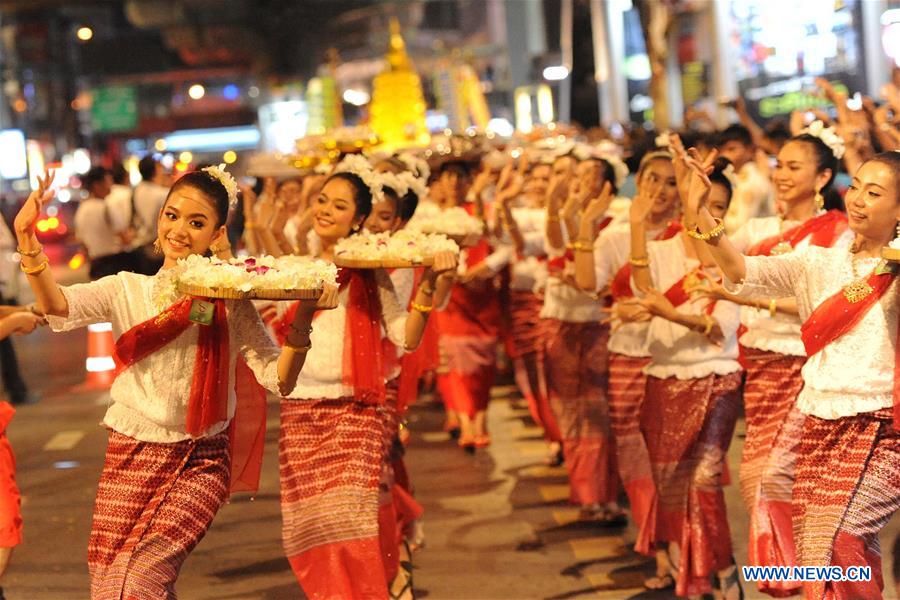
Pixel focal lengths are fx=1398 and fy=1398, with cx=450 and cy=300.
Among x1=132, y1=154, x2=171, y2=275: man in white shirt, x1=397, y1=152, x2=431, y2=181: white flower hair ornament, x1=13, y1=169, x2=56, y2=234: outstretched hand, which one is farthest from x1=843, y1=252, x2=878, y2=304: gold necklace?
x1=132, y1=154, x2=171, y2=275: man in white shirt

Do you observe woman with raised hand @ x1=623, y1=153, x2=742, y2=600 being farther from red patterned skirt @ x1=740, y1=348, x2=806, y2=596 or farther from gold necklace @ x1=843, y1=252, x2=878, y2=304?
gold necklace @ x1=843, y1=252, x2=878, y2=304

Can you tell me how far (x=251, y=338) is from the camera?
16.3 feet

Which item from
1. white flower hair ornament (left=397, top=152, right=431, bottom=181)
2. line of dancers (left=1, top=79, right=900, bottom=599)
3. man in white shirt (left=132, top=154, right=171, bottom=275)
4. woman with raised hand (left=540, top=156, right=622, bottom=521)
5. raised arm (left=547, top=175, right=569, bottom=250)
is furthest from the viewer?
man in white shirt (left=132, top=154, right=171, bottom=275)

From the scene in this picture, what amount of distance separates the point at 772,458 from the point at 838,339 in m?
1.12

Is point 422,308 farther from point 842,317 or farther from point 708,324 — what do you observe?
point 842,317

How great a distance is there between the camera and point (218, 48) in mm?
47812

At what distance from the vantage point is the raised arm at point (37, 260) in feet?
14.7

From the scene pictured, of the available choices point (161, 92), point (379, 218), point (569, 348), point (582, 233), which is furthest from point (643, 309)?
point (161, 92)

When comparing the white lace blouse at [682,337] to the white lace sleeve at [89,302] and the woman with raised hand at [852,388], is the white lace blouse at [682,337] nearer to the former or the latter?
the woman with raised hand at [852,388]

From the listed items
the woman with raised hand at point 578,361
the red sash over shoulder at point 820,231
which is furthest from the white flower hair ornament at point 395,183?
the red sash over shoulder at point 820,231

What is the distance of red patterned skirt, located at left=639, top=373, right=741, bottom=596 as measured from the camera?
20.5 ft

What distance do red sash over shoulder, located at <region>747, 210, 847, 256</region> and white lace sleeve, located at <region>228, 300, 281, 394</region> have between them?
7.40 ft

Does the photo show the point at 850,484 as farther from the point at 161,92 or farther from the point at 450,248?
the point at 161,92

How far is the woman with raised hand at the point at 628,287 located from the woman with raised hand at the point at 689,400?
19cm
